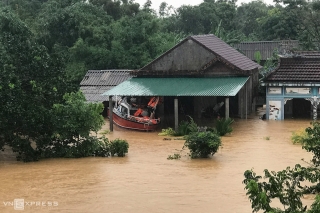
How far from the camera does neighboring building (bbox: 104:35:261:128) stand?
26859 millimetres

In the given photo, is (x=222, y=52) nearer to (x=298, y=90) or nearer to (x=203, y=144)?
(x=298, y=90)

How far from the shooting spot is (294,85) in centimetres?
2802

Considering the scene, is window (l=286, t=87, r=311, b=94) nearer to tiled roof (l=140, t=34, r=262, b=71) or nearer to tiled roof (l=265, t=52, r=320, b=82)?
tiled roof (l=265, t=52, r=320, b=82)

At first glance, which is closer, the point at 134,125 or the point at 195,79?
the point at 134,125

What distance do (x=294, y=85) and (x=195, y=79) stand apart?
15.7 ft

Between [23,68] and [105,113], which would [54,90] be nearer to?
[23,68]

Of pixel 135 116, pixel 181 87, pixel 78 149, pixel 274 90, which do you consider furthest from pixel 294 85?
pixel 78 149

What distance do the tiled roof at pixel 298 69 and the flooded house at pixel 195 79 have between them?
1390 millimetres

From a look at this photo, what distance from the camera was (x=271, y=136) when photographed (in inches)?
965

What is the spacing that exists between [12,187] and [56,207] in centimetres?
272

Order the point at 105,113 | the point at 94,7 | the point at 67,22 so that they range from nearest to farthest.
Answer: the point at 105,113
the point at 67,22
the point at 94,7

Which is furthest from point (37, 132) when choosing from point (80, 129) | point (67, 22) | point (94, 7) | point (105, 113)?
point (94, 7)

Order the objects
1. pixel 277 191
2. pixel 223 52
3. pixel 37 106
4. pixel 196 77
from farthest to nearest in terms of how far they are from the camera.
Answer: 1. pixel 223 52
2. pixel 196 77
3. pixel 37 106
4. pixel 277 191

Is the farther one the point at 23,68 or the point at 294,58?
the point at 294,58
